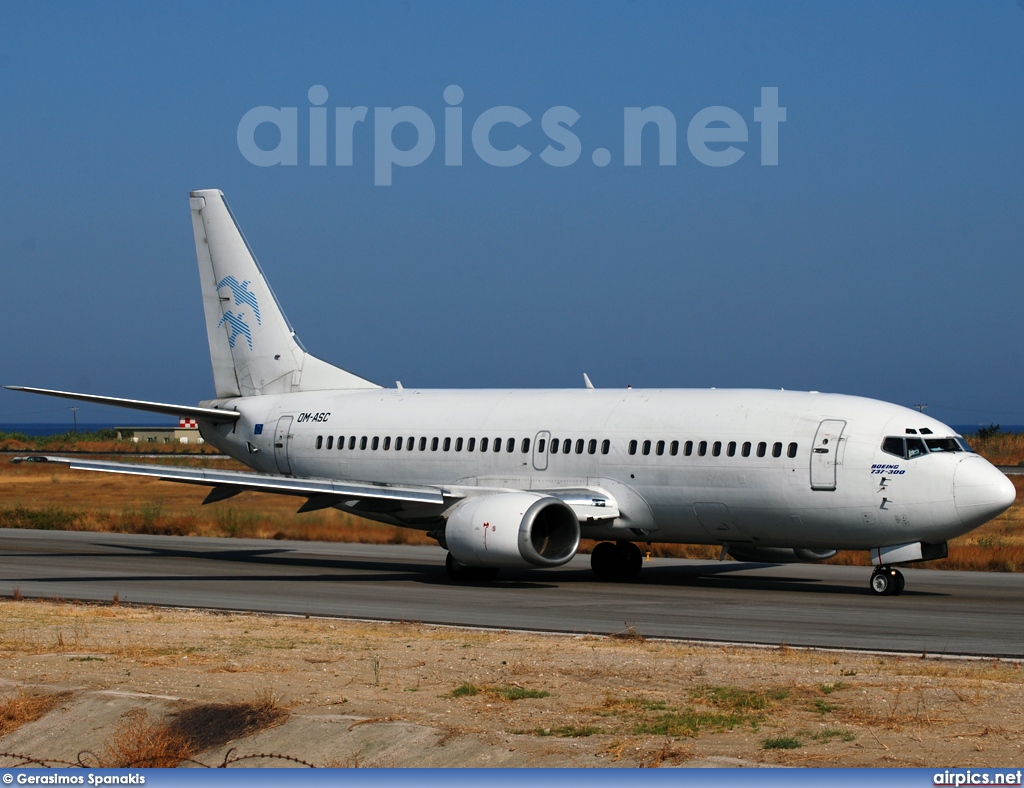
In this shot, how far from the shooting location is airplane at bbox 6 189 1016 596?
23.8m

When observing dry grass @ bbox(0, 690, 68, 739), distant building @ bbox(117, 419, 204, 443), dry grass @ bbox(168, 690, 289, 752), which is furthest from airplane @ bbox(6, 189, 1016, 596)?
distant building @ bbox(117, 419, 204, 443)

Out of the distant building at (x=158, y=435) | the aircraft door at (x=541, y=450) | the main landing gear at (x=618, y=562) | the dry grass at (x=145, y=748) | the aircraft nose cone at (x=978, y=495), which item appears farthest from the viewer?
the distant building at (x=158, y=435)

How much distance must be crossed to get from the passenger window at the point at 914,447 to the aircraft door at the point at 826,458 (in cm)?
114

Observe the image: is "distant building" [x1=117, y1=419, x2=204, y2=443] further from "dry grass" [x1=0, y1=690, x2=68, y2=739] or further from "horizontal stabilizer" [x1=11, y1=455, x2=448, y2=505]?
"dry grass" [x1=0, y1=690, x2=68, y2=739]

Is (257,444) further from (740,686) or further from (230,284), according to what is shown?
(740,686)

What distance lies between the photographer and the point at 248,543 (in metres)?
38.4

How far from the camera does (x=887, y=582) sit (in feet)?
80.0

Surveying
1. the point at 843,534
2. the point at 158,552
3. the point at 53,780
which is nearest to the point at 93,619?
the point at 53,780

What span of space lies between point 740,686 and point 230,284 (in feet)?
77.6

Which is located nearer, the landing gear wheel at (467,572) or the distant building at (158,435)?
the landing gear wheel at (467,572)

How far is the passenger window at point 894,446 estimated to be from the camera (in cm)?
2375

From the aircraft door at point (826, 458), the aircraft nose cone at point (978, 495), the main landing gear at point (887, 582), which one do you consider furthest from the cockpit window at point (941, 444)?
the main landing gear at point (887, 582)

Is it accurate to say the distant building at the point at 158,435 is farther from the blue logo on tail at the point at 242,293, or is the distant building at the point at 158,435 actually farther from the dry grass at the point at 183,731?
the dry grass at the point at 183,731

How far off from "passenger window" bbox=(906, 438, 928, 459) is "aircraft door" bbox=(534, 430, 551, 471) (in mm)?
7185
